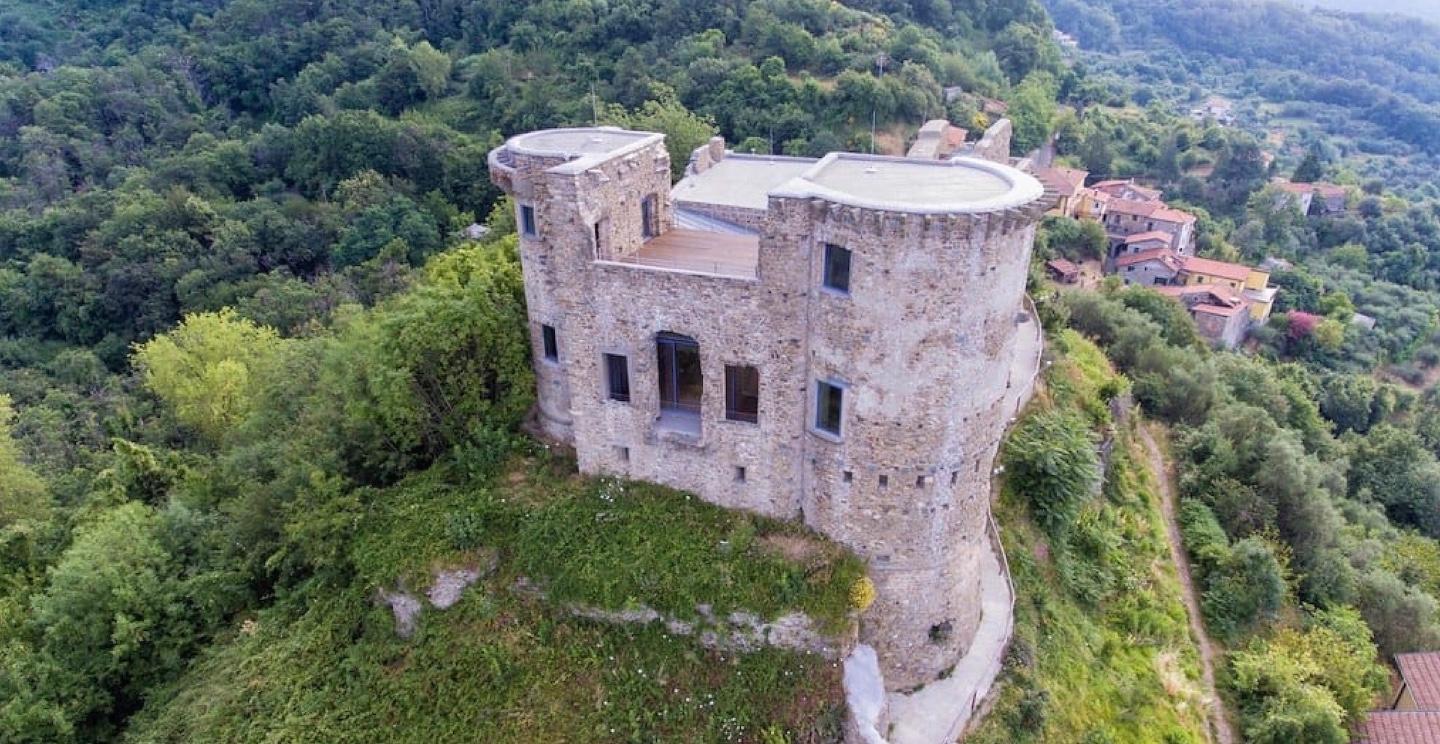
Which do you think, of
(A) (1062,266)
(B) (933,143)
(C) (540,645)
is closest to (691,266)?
(C) (540,645)

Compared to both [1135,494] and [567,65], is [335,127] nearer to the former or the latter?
[567,65]

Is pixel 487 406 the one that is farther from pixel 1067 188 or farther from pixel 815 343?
pixel 1067 188

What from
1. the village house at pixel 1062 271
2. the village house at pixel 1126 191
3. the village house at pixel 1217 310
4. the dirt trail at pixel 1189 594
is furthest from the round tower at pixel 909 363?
the village house at pixel 1126 191

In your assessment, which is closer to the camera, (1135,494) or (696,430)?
(696,430)

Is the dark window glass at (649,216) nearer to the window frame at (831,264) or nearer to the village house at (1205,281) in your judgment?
the window frame at (831,264)

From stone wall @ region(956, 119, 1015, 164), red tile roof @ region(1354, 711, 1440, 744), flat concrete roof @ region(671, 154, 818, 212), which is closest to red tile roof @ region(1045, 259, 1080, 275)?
stone wall @ region(956, 119, 1015, 164)

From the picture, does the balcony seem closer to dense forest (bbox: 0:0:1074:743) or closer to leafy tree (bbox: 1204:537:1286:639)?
dense forest (bbox: 0:0:1074:743)

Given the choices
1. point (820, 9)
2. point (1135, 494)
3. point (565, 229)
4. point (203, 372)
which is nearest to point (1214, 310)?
point (1135, 494)
